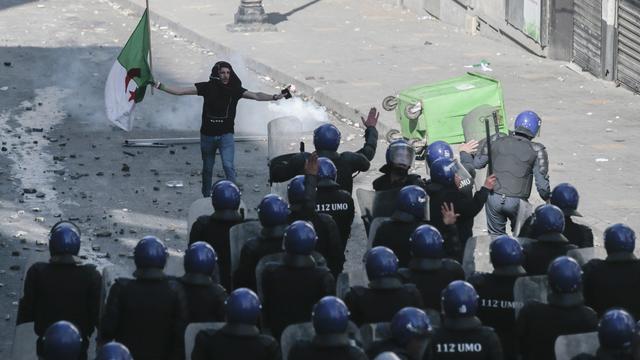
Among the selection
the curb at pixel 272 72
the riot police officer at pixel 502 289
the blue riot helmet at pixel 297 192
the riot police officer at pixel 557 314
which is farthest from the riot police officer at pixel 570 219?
the curb at pixel 272 72

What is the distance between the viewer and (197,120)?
2119cm

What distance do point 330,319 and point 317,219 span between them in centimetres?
298

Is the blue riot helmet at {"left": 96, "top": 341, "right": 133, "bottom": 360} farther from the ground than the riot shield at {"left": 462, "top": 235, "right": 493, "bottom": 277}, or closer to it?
farther from the ground

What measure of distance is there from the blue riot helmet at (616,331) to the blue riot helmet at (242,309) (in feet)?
6.15

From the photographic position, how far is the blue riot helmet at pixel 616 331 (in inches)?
319

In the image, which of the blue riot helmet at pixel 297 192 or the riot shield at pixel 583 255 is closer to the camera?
the riot shield at pixel 583 255

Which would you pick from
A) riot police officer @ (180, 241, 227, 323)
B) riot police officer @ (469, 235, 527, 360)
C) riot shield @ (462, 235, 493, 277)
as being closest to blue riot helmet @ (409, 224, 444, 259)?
riot police officer @ (469, 235, 527, 360)

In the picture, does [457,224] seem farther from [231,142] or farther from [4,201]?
[4,201]

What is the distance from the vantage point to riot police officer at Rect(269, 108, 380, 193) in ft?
42.0

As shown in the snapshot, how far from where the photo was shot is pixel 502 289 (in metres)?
9.63

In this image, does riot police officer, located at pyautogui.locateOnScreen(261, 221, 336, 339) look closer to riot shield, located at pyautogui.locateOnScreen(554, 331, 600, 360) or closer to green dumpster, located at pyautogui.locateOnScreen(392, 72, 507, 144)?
riot shield, located at pyautogui.locateOnScreen(554, 331, 600, 360)

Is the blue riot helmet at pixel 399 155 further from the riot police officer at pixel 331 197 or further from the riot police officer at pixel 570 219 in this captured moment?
the riot police officer at pixel 570 219

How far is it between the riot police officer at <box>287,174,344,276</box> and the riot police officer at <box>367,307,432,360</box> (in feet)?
9.04

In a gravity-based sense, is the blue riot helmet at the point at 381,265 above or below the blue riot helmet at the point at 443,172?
above
